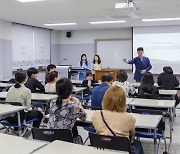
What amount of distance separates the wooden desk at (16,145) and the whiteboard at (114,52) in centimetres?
916

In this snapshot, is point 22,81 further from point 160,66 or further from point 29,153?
point 160,66

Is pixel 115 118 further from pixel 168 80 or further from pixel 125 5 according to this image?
pixel 168 80

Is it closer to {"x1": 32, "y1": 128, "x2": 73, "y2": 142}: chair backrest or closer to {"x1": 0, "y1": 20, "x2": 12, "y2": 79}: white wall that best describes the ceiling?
{"x1": 0, "y1": 20, "x2": 12, "y2": 79}: white wall

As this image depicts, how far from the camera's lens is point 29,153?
1876mm

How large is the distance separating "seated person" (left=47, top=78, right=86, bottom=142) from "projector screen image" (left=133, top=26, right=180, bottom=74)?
8053mm

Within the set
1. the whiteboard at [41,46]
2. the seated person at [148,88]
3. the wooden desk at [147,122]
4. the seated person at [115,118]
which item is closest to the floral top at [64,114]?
the wooden desk at [147,122]

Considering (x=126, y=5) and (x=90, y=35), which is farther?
(x=90, y=35)

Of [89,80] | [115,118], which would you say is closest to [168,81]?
[89,80]

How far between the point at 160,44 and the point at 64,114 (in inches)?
327

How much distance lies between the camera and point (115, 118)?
95.9 inches

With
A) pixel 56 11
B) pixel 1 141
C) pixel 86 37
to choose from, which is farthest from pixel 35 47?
pixel 1 141

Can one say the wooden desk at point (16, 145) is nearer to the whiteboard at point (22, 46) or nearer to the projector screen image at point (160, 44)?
the whiteboard at point (22, 46)

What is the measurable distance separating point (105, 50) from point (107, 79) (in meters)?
6.95

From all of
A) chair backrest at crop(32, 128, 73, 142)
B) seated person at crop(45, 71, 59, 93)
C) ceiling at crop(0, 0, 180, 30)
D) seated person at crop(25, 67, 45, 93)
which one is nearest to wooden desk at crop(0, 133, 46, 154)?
chair backrest at crop(32, 128, 73, 142)
